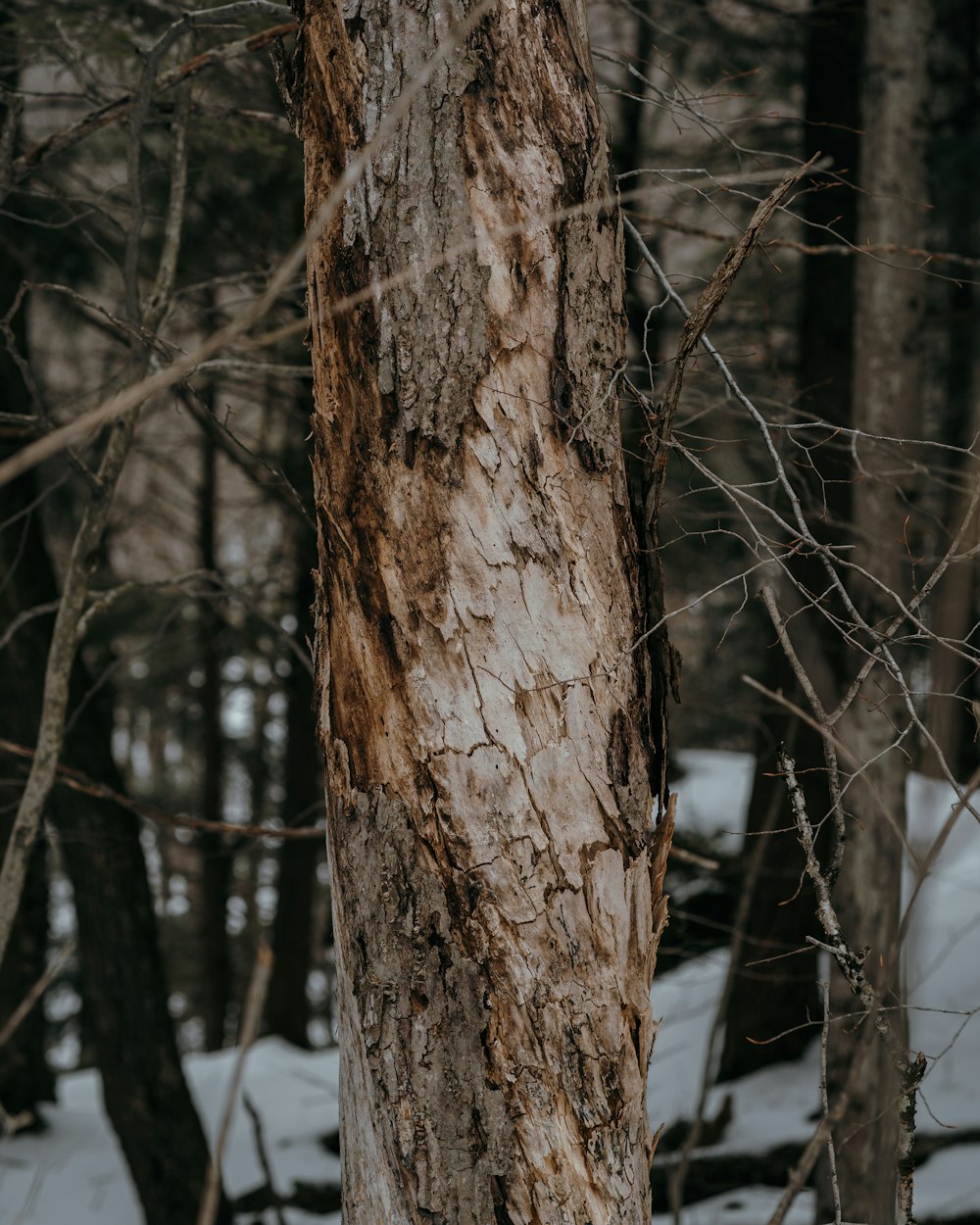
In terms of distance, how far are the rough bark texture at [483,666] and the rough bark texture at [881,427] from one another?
230 cm

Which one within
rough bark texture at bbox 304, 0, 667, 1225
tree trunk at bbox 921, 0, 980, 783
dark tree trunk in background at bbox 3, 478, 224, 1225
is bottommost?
dark tree trunk in background at bbox 3, 478, 224, 1225

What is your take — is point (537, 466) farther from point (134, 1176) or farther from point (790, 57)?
point (790, 57)

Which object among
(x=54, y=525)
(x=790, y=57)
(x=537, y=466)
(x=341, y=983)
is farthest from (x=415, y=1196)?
(x=54, y=525)

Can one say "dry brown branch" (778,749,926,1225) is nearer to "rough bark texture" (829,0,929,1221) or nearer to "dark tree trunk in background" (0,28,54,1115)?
"rough bark texture" (829,0,929,1221)

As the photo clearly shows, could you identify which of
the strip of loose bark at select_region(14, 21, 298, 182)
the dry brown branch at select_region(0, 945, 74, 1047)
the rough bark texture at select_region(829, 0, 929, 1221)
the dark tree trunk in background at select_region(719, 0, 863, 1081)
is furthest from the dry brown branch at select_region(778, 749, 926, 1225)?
the dark tree trunk in background at select_region(719, 0, 863, 1081)

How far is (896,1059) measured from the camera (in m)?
1.60

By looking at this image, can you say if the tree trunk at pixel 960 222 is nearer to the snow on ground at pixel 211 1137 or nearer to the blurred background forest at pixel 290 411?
the blurred background forest at pixel 290 411

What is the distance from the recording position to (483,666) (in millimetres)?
1567

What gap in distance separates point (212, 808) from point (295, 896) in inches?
82.6

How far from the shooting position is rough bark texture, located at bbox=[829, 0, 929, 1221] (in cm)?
370

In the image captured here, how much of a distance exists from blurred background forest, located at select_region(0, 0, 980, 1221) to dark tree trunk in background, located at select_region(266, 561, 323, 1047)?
27 mm

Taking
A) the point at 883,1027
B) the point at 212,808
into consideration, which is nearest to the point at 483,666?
the point at 883,1027

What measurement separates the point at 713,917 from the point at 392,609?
A: 6.73m

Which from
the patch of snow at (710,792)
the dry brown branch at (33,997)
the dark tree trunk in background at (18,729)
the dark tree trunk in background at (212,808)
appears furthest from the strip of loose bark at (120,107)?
the dark tree trunk in background at (212,808)
